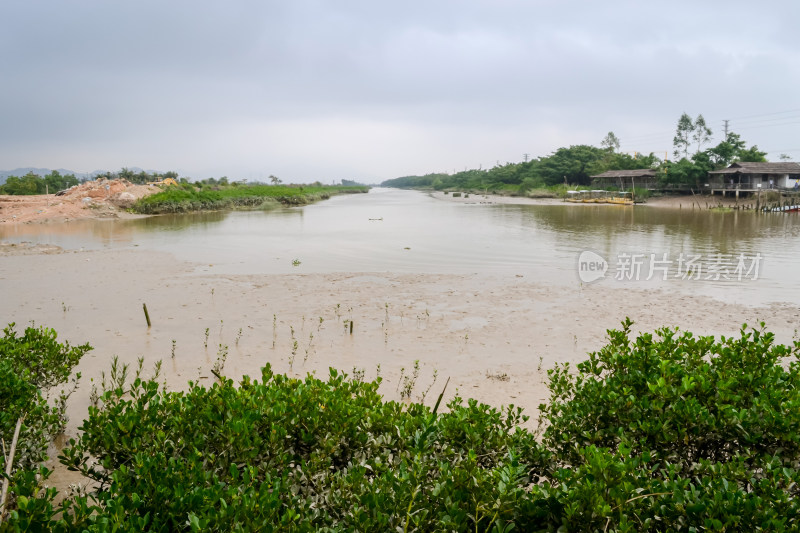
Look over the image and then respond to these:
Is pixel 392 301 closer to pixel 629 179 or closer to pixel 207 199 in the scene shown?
pixel 207 199

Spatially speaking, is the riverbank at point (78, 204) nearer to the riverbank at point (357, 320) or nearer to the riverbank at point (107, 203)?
the riverbank at point (107, 203)

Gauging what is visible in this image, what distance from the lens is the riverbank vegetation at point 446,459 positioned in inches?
85.9

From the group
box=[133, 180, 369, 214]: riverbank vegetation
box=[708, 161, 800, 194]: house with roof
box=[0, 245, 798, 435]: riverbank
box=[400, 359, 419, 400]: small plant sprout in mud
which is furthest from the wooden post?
box=[708, 161, 800, 194]: house with roof

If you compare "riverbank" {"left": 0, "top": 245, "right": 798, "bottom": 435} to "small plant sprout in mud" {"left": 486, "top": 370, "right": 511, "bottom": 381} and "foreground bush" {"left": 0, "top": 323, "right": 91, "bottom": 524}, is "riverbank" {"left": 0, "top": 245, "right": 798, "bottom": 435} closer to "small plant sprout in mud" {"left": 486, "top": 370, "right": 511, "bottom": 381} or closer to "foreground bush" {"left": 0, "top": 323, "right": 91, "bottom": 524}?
"small plant sprout in mud" {"left": 486, "top": 370, "right": 511, "bottom": 381}

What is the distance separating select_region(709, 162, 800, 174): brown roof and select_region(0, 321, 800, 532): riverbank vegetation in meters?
54.2

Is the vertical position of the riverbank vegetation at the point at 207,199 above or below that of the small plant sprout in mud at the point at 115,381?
above

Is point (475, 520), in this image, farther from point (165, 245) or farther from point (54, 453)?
point (165, 245)

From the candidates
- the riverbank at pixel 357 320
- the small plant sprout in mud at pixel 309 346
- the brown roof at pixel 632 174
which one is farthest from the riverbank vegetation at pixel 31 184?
the brown roof at pixel 632 174

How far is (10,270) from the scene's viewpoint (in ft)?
47.1

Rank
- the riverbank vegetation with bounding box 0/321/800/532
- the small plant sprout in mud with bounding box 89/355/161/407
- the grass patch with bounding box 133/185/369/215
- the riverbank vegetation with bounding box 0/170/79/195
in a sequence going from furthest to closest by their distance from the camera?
the riverbank vegetation with bounding box 0/170/79/195 < the grass patch with bounding box 133/185/369/215 < the small plant sprout in mud with bounding box 89/355/161/407 < the riverbank vegetation with bounding box 0/321/800/532

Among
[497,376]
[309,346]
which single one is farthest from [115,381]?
[497,376]

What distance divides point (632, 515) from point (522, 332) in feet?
22.5

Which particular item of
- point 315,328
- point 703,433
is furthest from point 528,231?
point 703,433

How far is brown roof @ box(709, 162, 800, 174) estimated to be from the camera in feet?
155
